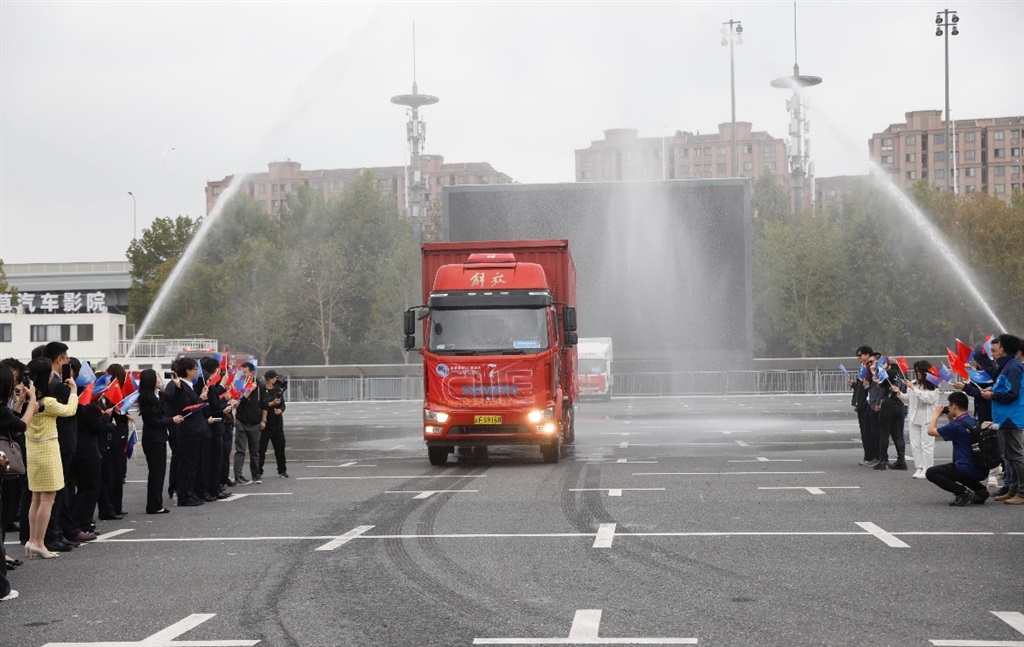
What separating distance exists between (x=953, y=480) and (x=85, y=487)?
30.2 feet

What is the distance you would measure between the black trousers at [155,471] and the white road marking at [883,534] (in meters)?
7.89

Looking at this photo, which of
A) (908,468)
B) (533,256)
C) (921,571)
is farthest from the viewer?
(533,256)

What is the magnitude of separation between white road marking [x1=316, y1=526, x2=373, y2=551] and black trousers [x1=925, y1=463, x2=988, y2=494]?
20.2 ft

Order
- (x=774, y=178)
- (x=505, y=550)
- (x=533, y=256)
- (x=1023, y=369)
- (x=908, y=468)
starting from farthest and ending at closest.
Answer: (x=774, y=178), (x=533, y=256), (x=908, y=468), (x=1023, y=369), (x=505, y=550)

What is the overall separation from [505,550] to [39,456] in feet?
13.8

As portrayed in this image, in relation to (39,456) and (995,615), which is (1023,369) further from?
(39,456)

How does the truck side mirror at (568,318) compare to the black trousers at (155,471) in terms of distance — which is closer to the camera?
the black trousers at (155,471)

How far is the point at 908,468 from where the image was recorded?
19438 millimetres

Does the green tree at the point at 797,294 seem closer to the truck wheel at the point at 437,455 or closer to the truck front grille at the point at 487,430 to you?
the truck wheel at the point at 437,455

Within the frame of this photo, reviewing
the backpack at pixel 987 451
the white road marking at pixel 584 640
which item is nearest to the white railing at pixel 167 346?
the backpack at pixel 987 451

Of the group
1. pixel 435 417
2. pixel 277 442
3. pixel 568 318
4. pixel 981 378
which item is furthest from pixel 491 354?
pixel 981 378

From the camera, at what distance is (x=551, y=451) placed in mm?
20953

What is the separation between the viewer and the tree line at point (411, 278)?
66.5m

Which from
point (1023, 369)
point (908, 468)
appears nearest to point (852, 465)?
point (908, 468)
